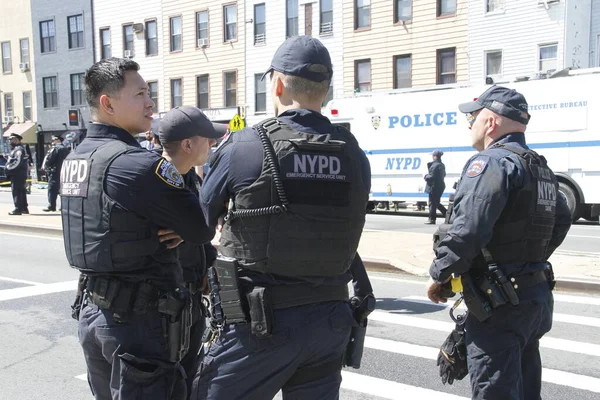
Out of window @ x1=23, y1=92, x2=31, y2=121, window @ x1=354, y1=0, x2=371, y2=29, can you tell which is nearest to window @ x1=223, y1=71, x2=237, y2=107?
window @ x1=354, y1=0, x2=371, y2=29

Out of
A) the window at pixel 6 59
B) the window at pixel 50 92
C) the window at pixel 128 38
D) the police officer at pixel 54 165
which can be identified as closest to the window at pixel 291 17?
the window at pixel 128 38

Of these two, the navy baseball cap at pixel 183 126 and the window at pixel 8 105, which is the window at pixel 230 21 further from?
the navy baseball cap at pixel 183 126

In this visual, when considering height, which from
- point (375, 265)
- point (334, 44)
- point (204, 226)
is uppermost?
point (334, 44)

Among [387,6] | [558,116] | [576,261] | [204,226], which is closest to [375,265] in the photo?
[576,261]

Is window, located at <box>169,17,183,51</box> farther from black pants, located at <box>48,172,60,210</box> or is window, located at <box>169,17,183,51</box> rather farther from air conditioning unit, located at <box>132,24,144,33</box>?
black pants, located at <box>48,172,60,210</box>

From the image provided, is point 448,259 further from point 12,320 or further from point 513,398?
point 12,320

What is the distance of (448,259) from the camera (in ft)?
10.9

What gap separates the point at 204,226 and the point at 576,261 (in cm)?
816

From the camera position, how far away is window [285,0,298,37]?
93.6ft

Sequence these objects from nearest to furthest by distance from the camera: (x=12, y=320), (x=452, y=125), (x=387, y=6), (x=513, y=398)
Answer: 1. (x=513, y=398)
2. (x=12, y=320)
3. (x=452, y=125)
4. (x=387, y=6)

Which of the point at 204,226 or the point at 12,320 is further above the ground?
the point at 204,226

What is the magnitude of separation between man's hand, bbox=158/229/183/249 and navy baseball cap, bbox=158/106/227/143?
1.06 metres

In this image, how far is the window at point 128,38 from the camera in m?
35.2

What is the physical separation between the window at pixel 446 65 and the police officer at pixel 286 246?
74.3 ft
